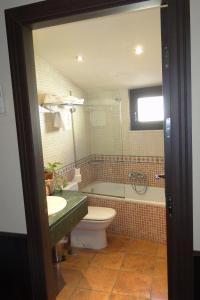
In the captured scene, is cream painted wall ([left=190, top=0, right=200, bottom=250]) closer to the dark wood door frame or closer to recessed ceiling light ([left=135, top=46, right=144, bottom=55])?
the dark wood door frame

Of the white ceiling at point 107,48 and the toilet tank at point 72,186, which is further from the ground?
the white ceiling at point 107,48

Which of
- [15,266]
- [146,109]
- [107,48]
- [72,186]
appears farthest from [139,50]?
[15,266]

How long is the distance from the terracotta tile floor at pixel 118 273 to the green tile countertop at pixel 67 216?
0.65 m

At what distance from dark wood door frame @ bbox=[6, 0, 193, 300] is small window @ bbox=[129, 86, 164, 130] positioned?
2.49m

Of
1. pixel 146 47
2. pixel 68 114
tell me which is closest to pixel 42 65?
pixel 68 114

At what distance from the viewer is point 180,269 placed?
1.11 metres

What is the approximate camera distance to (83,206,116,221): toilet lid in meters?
2.78

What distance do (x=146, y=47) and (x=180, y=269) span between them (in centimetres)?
210

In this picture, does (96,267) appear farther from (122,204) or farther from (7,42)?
(7,42)

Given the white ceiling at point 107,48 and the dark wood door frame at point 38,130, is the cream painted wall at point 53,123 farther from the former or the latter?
the dark wood door frame at point 38,130

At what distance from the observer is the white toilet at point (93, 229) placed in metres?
2.78

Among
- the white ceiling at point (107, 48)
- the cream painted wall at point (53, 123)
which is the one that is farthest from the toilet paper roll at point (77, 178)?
the white ceiling at point (107, 48)

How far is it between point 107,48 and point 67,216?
170 centimetres

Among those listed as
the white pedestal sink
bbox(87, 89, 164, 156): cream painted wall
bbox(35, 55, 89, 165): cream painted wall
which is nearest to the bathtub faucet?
bbox(87, 89, 164, 156): cream painted wall
